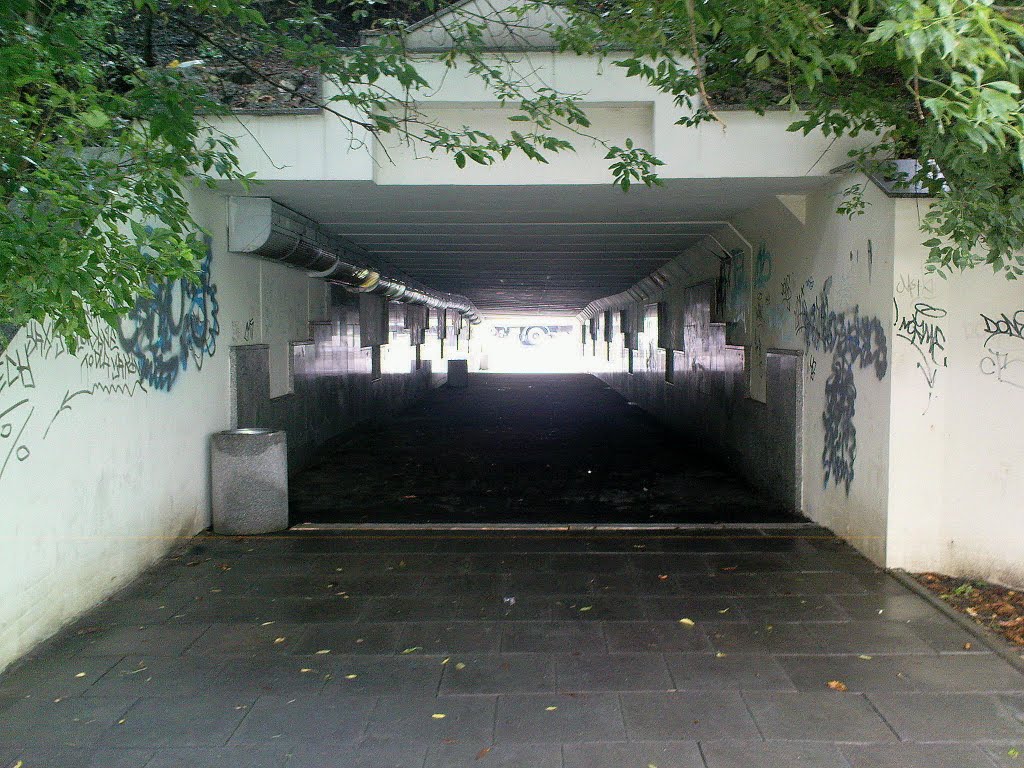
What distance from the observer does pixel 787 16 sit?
12.4ft

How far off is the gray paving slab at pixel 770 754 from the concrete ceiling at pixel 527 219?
397 centimetres

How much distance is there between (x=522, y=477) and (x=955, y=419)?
219 inches

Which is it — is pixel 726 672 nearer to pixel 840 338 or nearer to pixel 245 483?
pixel 840 338

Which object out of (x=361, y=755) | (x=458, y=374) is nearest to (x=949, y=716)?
(x=361, y=755)

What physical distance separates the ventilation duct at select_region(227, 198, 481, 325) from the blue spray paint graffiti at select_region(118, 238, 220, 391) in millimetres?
569

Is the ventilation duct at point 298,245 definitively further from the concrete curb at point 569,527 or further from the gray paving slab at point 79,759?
the gray paving slab at point 79,759

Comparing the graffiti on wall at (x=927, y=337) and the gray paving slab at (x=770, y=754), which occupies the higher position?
the graffiti on wall at (x=927, y=337)

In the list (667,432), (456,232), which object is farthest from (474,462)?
(667,432)

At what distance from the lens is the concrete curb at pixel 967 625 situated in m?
4.51

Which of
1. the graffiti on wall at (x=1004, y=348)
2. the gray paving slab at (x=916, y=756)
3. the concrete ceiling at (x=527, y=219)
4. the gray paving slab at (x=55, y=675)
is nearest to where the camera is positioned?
the gray paving slab at (x=916, y=756)

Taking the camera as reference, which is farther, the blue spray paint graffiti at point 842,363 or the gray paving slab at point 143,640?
the blue spray paint graffiti at point 842,363

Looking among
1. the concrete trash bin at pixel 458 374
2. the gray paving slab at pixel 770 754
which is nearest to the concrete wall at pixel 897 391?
the gray paving slab at pixel 770 754

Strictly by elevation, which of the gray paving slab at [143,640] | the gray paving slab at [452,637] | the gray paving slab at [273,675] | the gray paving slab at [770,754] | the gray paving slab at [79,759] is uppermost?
the gray paving slab at [143,640]

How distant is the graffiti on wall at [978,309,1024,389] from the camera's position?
227 inches
